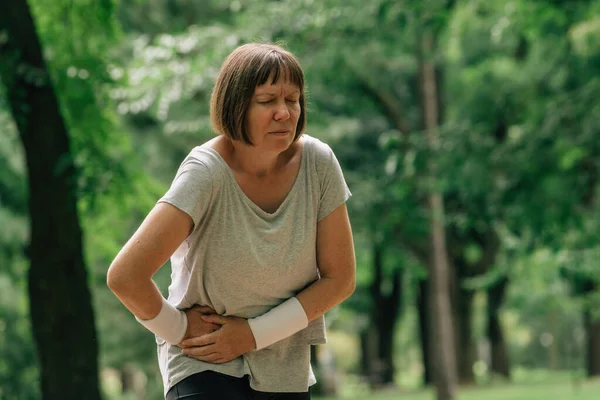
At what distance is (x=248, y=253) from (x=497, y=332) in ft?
84.6

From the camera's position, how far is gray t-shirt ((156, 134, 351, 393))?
104 inches

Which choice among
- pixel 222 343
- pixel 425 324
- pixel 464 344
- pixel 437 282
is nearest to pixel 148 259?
pixel 222 343

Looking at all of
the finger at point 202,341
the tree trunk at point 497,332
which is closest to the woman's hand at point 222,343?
the finger at point 202,341

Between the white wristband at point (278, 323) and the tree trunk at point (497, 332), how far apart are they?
2309cm

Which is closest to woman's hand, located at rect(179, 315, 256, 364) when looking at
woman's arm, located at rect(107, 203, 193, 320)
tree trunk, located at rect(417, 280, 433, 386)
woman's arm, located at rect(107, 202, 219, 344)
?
woman's arm, located at rect(107, 202, 219, 344)

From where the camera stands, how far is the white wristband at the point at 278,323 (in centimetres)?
270

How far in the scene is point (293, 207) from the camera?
108 inches

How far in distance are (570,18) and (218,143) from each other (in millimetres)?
8228

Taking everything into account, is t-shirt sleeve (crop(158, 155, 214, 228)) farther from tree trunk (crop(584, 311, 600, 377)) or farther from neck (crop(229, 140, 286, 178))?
tree trunk (crop(584, 311, 600, 377))

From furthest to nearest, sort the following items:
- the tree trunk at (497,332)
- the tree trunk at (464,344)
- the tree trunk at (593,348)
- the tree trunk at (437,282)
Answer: the tree trunk at (497,332) < the tree trunk at (593,348) < the tree trunk at (464,344) < the tree trunk at (437,282)

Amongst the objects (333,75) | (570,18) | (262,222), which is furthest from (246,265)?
(333,75)

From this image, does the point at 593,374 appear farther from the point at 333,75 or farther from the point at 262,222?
the point at 262,222

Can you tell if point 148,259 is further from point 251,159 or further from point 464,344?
point 464,344

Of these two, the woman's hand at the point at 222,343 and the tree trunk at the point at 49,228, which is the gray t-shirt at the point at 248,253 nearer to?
the woman's hand at the point at 222,343
